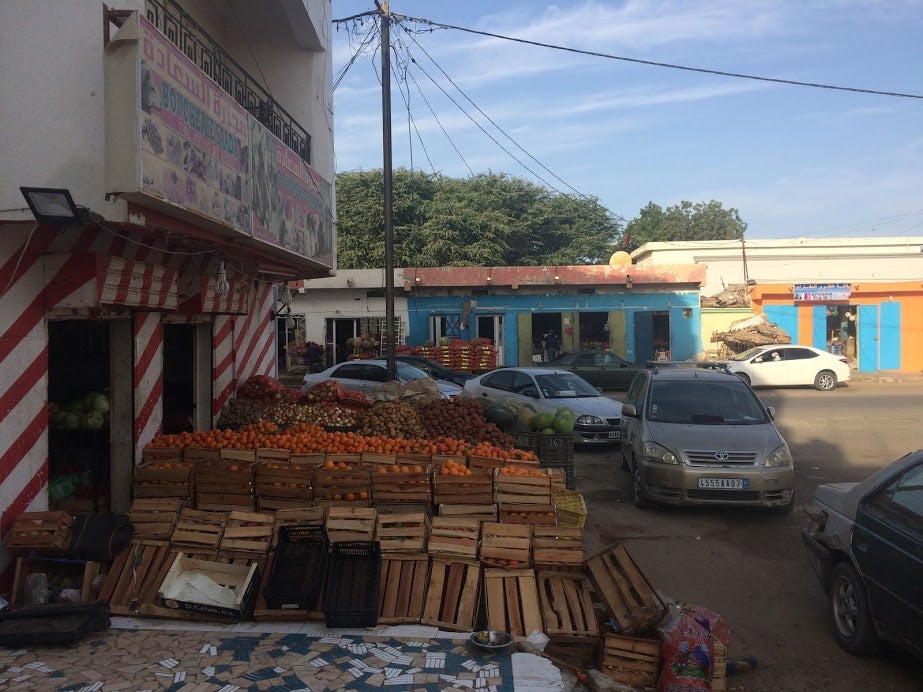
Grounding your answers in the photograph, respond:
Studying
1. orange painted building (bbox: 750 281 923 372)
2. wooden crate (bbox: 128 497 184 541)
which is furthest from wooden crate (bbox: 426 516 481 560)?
orange painted building (bbox: 750 281 923 372)

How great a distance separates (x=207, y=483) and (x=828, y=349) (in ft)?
98.3

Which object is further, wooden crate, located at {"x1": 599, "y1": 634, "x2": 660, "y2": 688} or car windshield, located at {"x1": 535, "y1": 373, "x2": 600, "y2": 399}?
car windshield, located at {"x1": 535, "y1": 373, "x2": 600, "y2": 399}

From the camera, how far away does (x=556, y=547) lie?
244 inches

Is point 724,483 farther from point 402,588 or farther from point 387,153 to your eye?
point 387,153

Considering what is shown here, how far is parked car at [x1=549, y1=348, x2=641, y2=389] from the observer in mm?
24562

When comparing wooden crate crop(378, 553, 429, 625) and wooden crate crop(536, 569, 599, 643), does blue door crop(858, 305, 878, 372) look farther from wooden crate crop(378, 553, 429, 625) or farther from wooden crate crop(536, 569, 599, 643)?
wooden crate crop(378, 553, 429, 625)

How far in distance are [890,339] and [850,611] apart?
30.0m

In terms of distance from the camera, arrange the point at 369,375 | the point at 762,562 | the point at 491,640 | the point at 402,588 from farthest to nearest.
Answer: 1. the point at 369,375
2. the point at 762,562
3. the point at 402,588
4. the point at 491,640

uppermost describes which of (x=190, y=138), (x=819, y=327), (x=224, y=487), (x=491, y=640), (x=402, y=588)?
(x=190, y=138)

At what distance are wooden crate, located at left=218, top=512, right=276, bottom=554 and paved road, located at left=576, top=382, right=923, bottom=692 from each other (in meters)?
3.47

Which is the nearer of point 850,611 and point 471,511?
point 850,611

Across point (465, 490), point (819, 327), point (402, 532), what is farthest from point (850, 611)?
point (819, 327)

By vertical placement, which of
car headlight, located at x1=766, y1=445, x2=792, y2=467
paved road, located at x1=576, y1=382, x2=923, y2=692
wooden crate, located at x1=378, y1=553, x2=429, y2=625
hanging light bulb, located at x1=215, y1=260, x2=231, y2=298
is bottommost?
paved road, located at x1=576, y1=382, x2=923, y2=692

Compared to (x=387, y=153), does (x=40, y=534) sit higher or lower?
lower
